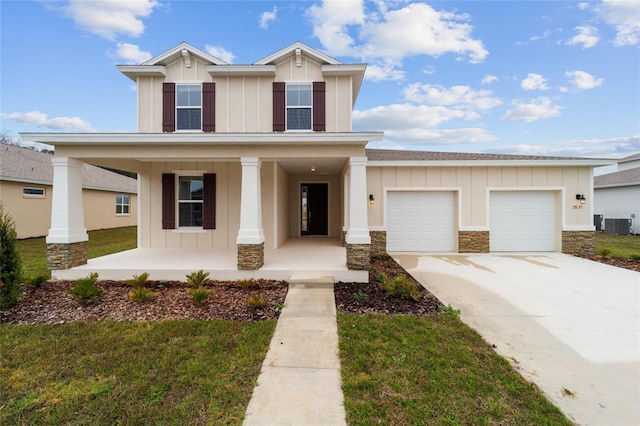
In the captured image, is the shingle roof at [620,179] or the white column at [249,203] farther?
the shingle roof at [620,179]

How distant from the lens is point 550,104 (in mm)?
14852

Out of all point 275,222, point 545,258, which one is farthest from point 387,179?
point 545,258

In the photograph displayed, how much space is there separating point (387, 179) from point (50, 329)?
9.15 m

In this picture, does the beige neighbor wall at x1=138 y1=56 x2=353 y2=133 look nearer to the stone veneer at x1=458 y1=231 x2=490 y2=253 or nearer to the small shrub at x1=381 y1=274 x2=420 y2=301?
the small shrub at x1=381 y1=274 x2=420 y2=301

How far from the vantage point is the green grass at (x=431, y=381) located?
7.77 ft

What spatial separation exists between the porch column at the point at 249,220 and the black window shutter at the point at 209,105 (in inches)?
136

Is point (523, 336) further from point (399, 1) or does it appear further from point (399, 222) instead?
point (399, 1)

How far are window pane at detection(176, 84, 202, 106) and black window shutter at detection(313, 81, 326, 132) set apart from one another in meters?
3.79

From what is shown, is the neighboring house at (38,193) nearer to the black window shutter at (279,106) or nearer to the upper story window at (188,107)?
the upper story window at (188,107)

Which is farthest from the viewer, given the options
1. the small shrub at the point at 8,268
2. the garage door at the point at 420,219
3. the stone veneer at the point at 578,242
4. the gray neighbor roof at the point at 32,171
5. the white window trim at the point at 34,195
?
the white window trim at the point at 34,195

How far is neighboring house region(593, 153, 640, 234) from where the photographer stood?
51.0 ft

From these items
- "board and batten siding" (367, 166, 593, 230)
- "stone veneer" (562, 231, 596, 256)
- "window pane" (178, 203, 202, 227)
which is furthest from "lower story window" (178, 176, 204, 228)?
"stone veneer" (562, 231, 596, 256)

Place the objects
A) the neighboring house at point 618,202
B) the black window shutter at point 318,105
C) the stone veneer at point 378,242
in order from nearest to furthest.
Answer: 1. the black window shutter at point 318,105
2. the stone veneer at point 378,242
3. the neighboring house at point 618,202

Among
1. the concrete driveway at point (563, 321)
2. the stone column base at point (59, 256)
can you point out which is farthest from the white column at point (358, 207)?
the stone column base at point (59, 256)
